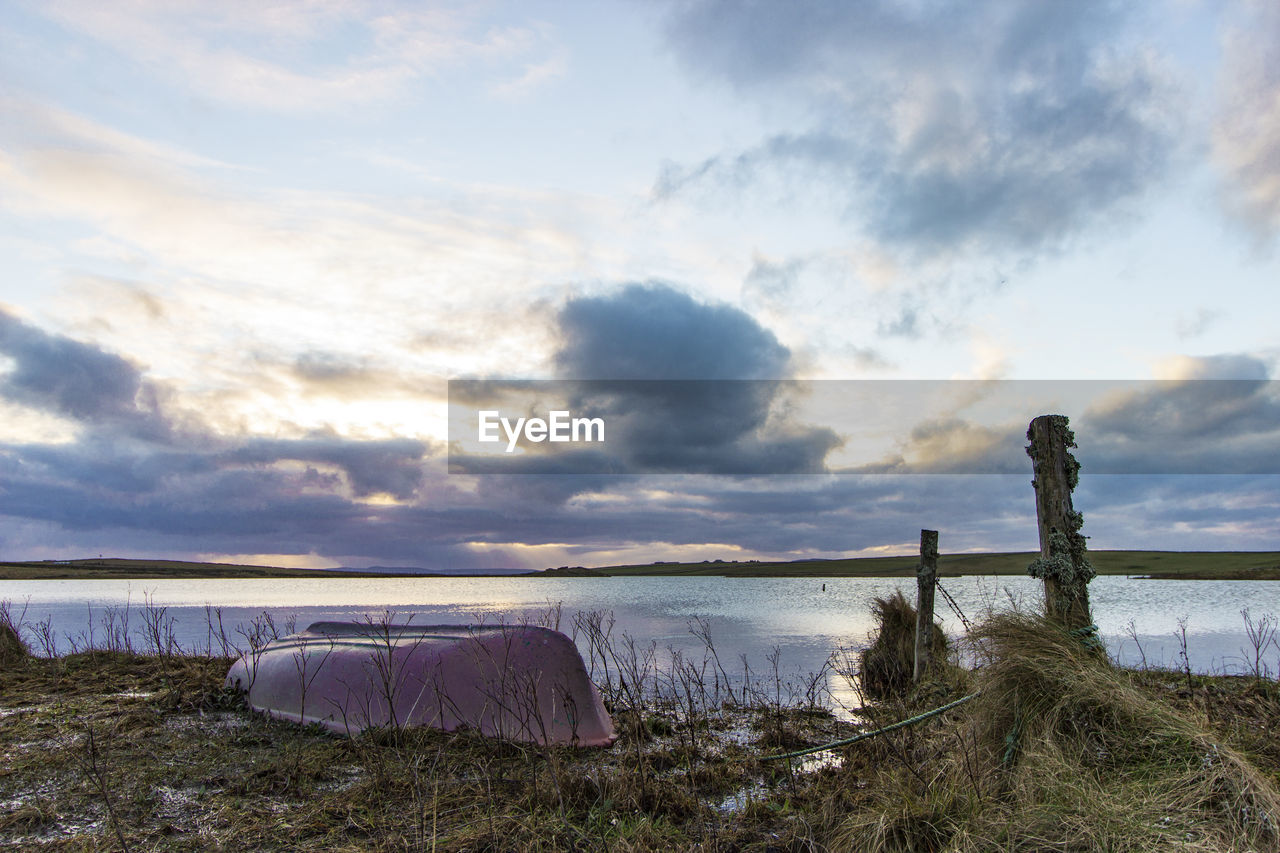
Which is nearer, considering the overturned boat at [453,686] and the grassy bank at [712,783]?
the grassy bank at [712,783]

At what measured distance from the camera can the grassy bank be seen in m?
3.86

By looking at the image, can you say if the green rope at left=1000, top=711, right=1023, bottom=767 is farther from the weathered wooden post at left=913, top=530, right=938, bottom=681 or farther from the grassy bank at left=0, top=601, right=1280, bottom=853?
the weathered wooden post at left=913, top=530, right=938, bottom=681

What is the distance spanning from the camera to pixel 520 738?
22.4 ft

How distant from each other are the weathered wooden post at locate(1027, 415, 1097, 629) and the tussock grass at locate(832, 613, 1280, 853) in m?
0.39

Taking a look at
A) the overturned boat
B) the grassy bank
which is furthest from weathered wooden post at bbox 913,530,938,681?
the overturned boat

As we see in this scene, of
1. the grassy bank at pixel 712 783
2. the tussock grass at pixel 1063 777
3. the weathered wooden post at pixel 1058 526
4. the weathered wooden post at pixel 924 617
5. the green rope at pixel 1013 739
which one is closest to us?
the tussock grass at pixel 1063 777

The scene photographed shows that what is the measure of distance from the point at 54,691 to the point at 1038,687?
35.2ft

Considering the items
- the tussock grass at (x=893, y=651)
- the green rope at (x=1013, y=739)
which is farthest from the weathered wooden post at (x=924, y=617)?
the green rope at (x=1013, y=739)

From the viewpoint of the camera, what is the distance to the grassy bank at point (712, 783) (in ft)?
12.7

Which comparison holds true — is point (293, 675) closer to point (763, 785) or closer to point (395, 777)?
point (395, 777)

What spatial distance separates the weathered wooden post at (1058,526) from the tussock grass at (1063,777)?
1.27ft

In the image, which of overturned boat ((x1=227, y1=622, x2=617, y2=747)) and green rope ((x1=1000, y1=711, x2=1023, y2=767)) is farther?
overturned boat ((x1=227, y1=622, x2=617, y2=747))

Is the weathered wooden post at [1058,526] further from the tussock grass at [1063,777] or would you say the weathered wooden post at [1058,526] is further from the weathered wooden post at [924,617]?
the weathered wooden post at [924,617]

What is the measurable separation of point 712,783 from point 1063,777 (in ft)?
9.29
